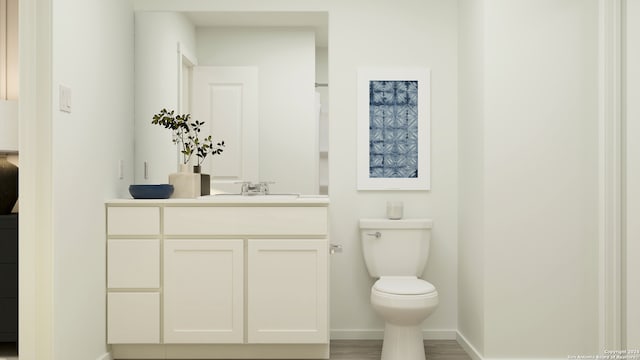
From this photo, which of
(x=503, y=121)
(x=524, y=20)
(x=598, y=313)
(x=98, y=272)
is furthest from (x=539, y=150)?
(x=98, y=272)

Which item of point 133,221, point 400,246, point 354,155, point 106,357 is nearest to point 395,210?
point 400,246

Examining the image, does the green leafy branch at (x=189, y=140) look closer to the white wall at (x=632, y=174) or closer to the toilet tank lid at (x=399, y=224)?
the toilet tank lid at (x=399, y=224)

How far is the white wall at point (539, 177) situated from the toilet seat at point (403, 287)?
317mm

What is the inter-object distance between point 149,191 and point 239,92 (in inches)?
33.3

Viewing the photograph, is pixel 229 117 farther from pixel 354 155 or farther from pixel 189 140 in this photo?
pixel 354 155

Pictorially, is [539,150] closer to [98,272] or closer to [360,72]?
[360,72]

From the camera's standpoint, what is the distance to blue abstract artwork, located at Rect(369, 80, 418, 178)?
3.40 metres

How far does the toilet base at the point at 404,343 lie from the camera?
9.39ft

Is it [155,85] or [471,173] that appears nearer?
[471,173]

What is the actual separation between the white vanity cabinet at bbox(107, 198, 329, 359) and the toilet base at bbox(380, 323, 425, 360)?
1.12 ft

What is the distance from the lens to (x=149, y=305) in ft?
9.40

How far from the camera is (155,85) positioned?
3365 millimetres

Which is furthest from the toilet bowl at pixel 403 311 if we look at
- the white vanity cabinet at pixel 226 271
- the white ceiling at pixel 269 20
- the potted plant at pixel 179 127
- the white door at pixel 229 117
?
the white ceiling at pixel 269 20

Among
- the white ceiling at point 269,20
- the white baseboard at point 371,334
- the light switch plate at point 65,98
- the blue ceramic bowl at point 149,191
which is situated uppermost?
the white ceiling at point 269,20
